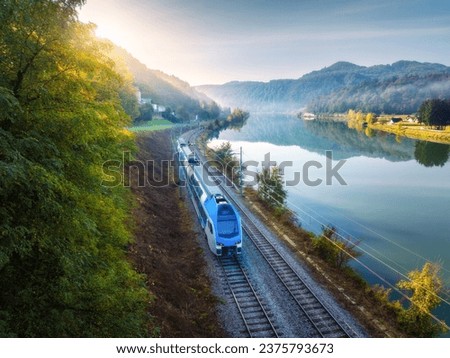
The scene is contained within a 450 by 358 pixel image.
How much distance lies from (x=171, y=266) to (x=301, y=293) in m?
8.38

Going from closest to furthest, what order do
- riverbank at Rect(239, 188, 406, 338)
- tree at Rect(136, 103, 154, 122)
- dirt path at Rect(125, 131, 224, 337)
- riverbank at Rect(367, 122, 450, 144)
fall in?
1. dirt path at Rect(125, 131, 224, 337)
2. riverbank at Rect(239, 188, 406, 338)
3. tree at Rect(136, 103, 154, 122)
4. riverbank at Rect(367, 122, 450, 144)

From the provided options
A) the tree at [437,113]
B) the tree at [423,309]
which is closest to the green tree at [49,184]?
the tree at [423,309]

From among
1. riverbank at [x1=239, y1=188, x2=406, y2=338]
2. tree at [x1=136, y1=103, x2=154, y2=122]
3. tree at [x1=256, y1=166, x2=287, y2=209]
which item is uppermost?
tree at [x1=136, y1=103, x2=154, y2=122]

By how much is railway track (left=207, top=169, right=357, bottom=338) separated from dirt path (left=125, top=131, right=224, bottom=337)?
4649 mm

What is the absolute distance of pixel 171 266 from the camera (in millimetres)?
21547

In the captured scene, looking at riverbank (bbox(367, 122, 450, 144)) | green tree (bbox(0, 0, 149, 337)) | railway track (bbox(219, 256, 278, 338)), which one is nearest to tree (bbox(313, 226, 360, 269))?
railway track (bbox(219, 256, 278, 338))

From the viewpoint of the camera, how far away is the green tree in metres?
6.63

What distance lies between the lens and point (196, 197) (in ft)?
102

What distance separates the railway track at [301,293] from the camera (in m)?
16.2

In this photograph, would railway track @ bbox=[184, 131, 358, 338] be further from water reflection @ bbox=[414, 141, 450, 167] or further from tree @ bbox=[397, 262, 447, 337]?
water reflection @ bbox=[414, 141, 450, 167]

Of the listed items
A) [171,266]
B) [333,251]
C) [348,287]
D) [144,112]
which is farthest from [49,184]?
[144,112]

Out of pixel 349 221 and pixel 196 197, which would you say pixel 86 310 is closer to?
pixel 196 197

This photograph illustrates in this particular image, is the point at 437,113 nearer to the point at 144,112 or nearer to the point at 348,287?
the point at 144,112
